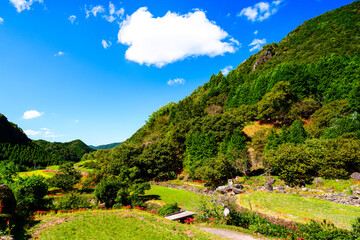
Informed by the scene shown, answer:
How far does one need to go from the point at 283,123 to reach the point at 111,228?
45.9 meters

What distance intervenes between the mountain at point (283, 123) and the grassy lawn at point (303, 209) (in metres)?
8.13

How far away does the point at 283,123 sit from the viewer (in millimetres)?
43469

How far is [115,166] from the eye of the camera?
47.2m

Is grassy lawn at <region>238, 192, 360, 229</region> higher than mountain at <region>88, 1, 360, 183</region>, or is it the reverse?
mountain at <region>88, 1, 360, 183</region>

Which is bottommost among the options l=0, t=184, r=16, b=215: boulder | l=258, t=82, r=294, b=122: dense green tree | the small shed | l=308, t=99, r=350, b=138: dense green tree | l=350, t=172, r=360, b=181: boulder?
the small shed

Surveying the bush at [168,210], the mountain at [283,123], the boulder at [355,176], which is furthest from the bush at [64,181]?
the boulder at [355,176]

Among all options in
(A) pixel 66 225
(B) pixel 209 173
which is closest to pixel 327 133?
(B) pixel 209 173

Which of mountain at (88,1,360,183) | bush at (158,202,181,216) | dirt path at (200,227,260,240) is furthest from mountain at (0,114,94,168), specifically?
dirt path at (200,227,260,240)

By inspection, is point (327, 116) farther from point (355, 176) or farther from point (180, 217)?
point (180, 217)

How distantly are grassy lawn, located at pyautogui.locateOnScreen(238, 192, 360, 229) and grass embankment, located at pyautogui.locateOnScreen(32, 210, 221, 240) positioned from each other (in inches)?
290

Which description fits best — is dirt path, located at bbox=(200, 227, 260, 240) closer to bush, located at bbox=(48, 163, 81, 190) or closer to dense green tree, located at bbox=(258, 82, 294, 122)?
bush, located at bbox=(48, 163, 81, 190)

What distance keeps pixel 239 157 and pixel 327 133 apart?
1583 cm

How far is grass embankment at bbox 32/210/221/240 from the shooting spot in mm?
12186

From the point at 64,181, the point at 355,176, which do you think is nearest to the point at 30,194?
the point at 64,181
